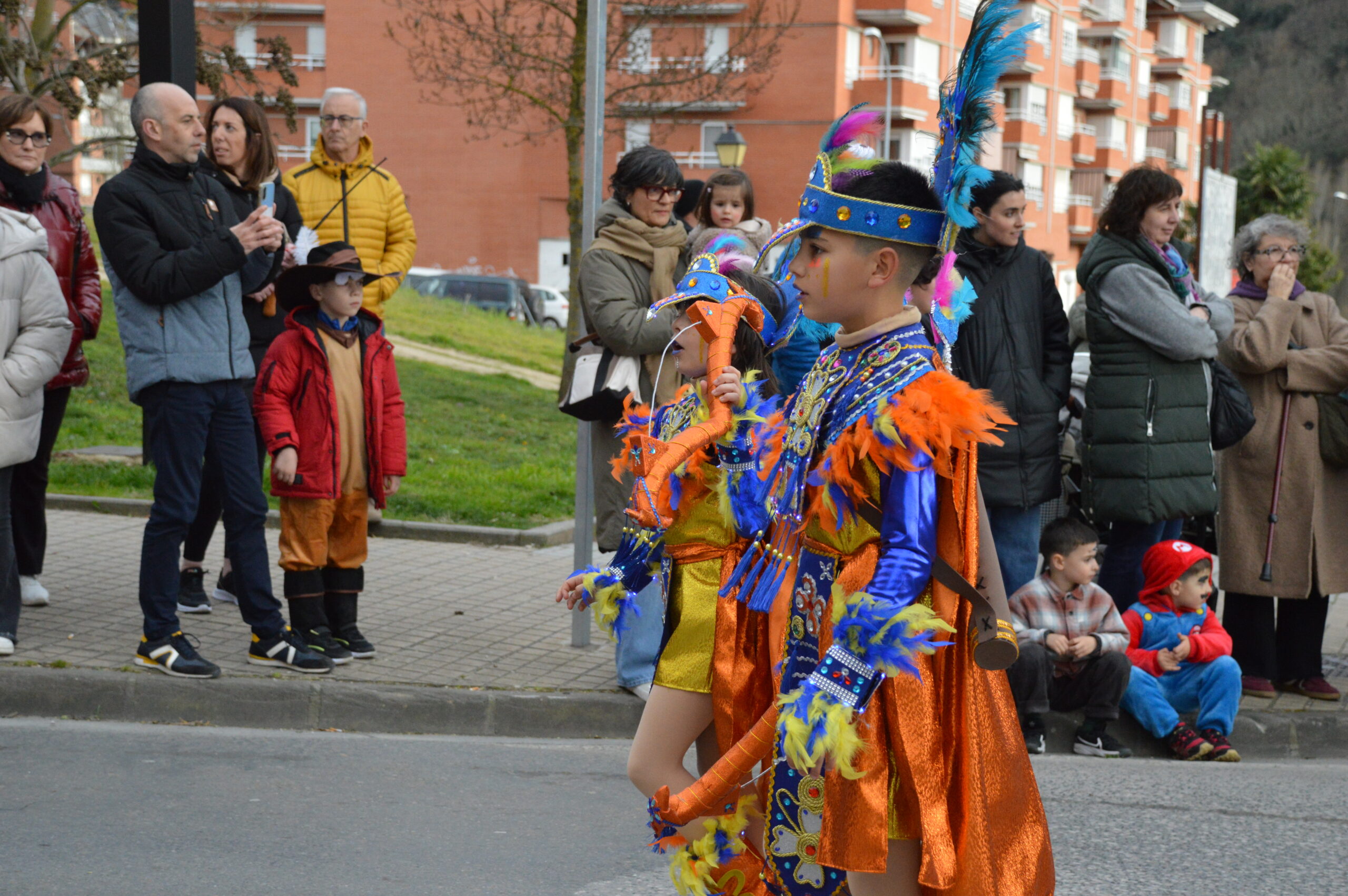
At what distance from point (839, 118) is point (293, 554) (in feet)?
12.2

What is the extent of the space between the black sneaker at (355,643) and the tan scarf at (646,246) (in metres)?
1.97

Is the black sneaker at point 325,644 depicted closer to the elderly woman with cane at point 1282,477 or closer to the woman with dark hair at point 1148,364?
the woman with dark hair at point 1148,364

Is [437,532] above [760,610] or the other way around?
the other way around

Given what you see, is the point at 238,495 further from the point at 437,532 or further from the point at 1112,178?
the point at 1112,178

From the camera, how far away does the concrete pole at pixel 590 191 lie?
647 cm

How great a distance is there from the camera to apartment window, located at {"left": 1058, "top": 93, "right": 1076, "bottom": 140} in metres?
60.6

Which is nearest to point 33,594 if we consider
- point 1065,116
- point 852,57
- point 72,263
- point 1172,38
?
point 72,263

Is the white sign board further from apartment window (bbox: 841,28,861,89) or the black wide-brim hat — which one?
apartment window (bbox: 841,28,861,89)

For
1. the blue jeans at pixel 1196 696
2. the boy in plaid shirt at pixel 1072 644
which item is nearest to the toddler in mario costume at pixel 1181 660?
the blue jeans at pixel 1196 696

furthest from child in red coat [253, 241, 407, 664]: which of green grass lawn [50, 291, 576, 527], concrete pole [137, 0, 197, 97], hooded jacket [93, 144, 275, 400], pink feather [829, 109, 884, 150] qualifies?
green grass lawn [50, 291, 576, 527]

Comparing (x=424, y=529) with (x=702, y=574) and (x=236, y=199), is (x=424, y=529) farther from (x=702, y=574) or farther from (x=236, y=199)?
(x=702, y=574)

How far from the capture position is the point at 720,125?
1903 inches

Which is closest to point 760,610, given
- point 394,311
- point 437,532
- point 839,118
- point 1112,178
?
point 839,118

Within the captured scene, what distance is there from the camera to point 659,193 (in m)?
6.03
